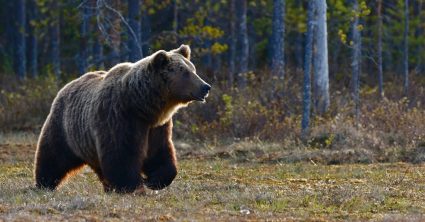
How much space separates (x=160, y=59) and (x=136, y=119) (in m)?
0.70

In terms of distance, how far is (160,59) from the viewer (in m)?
10.5

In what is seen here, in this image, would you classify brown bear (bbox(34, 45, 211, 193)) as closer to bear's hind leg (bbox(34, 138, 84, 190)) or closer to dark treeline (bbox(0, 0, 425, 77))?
bear's hind leg (bbox(34, 138, 84, 190))

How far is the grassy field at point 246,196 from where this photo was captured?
8930mm

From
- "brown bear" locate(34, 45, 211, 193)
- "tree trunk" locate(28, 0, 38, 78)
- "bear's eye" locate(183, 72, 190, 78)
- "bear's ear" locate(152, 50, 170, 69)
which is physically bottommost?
"tree trunk" locate(28, 0, 38, 78)

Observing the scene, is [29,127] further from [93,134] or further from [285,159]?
[93,134]

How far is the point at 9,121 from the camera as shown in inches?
918

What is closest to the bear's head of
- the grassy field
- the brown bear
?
the brown bear

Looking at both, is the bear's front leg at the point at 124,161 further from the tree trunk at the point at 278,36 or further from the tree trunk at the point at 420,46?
the tree trunk at the point at 420,46

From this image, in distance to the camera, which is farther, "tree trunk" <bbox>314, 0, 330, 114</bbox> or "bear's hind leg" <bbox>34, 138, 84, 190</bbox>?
"tree trunk" <bbox>314, 0, 330, 114</bbox>

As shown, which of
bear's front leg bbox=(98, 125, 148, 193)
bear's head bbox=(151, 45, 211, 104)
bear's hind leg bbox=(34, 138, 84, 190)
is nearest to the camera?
bear's front leg bbox=(98, 125, 148, 193)

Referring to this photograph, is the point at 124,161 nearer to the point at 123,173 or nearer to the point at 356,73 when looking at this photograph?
the point at 123,173

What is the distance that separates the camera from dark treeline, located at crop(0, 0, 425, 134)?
69.9 feet

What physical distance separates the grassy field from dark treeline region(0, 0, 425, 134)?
440 centimetres

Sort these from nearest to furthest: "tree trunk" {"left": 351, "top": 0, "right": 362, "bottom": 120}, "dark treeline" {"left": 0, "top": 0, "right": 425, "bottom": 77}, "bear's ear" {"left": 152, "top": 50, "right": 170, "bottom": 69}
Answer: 1. "bear's ear" {"left": 152, "top": 50, "right": 170, "bottom": 69}
2. "tree trunk" {"left": 351, "top": 0, "right": 362, "bottom": 120}
3. "dark treeline" {"left": 0, "top": 0, "right": 425, "bottom": 77}
